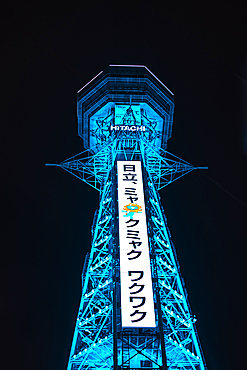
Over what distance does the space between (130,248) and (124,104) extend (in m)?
14.3

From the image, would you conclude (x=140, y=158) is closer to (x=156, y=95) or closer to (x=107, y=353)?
(x=156, y=95)

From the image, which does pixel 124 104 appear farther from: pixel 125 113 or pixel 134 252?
pixel 134 252

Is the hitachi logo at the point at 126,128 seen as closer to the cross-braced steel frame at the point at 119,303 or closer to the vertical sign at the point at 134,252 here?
the cross-braced steel frame at the point at 119,303

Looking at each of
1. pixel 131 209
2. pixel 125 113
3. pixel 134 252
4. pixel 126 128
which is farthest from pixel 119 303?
pixel 125 113

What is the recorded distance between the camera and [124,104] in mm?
35625

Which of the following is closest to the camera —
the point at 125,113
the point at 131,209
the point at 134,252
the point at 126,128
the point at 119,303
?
the point at 119,303

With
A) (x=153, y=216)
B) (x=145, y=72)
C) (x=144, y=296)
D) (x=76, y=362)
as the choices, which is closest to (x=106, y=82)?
(x=145, y=72)

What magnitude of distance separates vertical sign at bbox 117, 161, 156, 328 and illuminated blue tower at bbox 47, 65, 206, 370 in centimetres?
5

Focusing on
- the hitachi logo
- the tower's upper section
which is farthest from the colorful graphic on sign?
the hitachi logo

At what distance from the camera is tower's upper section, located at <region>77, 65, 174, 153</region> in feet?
115

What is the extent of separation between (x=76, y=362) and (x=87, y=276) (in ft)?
19.7

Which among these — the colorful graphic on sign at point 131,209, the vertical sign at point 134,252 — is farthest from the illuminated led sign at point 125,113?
A: the colorful graphic on sign at point 131,209

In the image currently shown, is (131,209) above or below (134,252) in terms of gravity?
above

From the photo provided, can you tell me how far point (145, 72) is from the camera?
35594 mm
